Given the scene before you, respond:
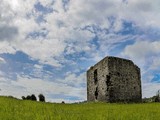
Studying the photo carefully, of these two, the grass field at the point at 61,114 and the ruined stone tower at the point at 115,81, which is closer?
the grass field at the point at 61,114

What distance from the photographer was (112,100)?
1912 inches

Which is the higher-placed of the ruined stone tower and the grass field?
the ruined stone tower

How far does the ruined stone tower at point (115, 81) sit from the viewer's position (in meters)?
49.2

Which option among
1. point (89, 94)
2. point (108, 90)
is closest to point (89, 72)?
point (89, 94)

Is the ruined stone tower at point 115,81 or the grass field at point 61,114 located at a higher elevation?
the ruined stone tower at point 115,81

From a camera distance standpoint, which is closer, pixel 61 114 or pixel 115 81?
pixel 61 114

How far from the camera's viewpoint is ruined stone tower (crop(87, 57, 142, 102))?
49.2 m

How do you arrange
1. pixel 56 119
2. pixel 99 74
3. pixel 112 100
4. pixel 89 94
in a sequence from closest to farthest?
pixel 56 119 < pixel 112 100 < pixel 99 74 < pixel 89 94

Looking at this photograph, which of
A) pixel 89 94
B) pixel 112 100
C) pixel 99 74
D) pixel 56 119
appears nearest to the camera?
pixel 56 119

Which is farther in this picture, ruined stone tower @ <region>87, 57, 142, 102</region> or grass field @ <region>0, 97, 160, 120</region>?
ruined stone tower @ <region>87, 57, 142, 102</region>

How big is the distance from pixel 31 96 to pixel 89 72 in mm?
11008

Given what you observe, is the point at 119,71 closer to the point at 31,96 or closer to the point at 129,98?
the point at 129,98

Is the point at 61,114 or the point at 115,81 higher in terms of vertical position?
the point at 115,81

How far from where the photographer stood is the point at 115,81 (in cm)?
4944
